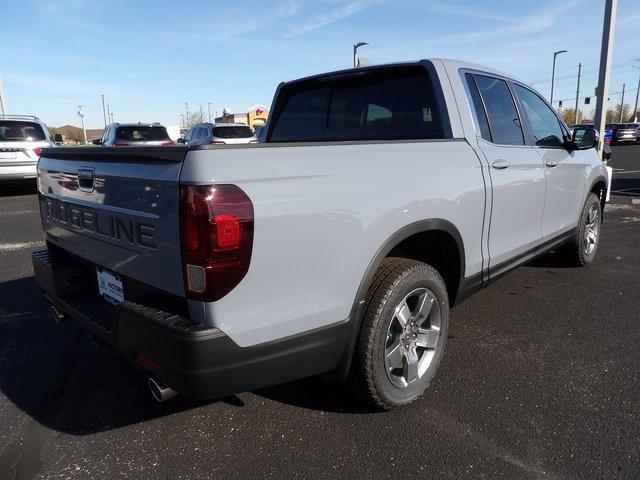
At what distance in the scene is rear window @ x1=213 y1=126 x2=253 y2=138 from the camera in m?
15.0

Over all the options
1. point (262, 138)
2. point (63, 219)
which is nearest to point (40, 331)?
point (63, 219)

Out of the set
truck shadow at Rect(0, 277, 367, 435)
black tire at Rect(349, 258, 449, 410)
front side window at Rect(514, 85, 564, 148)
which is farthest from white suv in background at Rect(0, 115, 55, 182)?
black tire at Rect(349, 258, 449, 410)

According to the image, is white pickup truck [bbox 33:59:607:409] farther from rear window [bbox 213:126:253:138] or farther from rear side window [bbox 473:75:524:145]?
rear window [bbox 213:126:253:138]

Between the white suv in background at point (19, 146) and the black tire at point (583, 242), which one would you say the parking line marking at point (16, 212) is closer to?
the white suv in background at point (19, 146)

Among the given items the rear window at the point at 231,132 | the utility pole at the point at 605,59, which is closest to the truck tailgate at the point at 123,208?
the utility pole at the point at 605,59

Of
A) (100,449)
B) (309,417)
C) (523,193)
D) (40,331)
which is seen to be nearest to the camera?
(100,449)

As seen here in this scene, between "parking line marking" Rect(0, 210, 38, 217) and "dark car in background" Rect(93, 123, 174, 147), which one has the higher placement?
"dark car in background" Rect(93, 123, 174, 147)

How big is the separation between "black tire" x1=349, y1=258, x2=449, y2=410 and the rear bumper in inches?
6.2

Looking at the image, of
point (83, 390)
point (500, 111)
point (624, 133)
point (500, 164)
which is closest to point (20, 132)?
point (83, 390)

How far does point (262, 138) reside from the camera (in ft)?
14.1

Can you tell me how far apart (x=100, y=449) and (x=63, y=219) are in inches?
48.6

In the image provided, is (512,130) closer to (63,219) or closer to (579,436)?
(579,436)

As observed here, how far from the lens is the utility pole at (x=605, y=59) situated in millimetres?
9438

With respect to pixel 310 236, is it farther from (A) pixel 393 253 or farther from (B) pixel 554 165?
(B) pixel 554 165
